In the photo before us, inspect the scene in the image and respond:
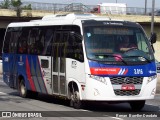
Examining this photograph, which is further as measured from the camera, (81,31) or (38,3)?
(38,3)

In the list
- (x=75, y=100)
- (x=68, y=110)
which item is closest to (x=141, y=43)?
(x=75, y=100)

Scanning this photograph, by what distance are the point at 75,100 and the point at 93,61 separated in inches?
52.9

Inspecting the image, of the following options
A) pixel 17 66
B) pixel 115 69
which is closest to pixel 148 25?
pixel 17 66

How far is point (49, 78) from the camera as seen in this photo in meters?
16.1

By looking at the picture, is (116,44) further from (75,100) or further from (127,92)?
(75,100)

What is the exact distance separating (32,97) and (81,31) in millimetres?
4698

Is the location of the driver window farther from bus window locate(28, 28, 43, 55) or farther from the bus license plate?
bus window locate(28, 28, 43, 55)

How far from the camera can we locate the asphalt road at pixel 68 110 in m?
12.9

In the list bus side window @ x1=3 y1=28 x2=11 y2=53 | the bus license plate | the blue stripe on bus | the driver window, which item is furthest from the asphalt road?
bus side window @ x1=3 y1=28 x2=11 y2=53

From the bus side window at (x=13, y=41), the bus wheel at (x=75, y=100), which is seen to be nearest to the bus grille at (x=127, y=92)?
the bus wheel at (x=75, y=100)

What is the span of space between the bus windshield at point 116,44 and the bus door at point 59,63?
114 cm

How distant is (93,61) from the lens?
46.1ft

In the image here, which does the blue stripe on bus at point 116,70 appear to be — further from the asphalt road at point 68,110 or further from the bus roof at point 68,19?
the bus roof at point 68,19

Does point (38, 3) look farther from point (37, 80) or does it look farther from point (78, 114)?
point (78, 114)
